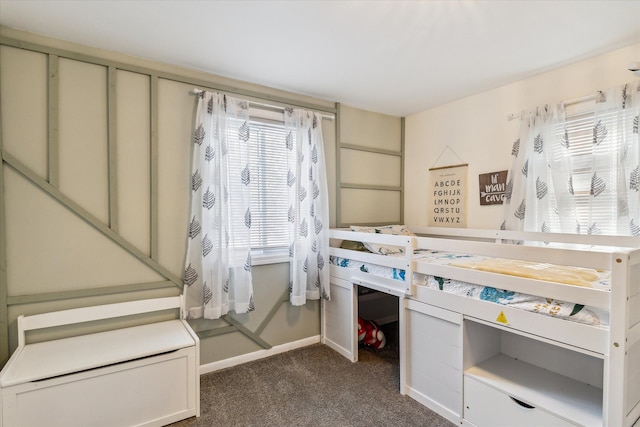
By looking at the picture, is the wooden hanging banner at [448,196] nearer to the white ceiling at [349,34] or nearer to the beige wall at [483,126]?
the beige wall at [483,126]

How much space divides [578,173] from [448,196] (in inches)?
42.3

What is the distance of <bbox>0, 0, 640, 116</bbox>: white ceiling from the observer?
1652 mm

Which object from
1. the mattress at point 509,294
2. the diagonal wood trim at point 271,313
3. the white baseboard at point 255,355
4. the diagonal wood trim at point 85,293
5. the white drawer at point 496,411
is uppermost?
the mattress at point 509,294

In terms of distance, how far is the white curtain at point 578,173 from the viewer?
196 centimetres

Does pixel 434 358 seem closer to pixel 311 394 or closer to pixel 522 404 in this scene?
pixel 522 404

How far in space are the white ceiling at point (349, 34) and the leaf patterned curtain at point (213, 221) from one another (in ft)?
1.31

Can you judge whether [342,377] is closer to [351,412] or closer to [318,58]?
[351,412]

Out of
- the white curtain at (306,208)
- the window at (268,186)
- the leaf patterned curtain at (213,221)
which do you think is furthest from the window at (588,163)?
the leaf patterned curtain at (213,221)

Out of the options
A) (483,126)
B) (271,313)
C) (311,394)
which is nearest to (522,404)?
(311,394)

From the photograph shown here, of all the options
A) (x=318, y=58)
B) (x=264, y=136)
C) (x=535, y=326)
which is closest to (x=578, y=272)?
(x=535, y=326)

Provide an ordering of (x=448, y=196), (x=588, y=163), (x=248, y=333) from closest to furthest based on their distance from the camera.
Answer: (x=588, y=163) < (x=248, y=333) < (x=448, y=196)

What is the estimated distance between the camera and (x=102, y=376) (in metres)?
1.73

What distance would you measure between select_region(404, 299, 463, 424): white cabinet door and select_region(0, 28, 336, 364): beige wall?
149 centimetres

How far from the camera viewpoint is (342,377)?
7.96ft
